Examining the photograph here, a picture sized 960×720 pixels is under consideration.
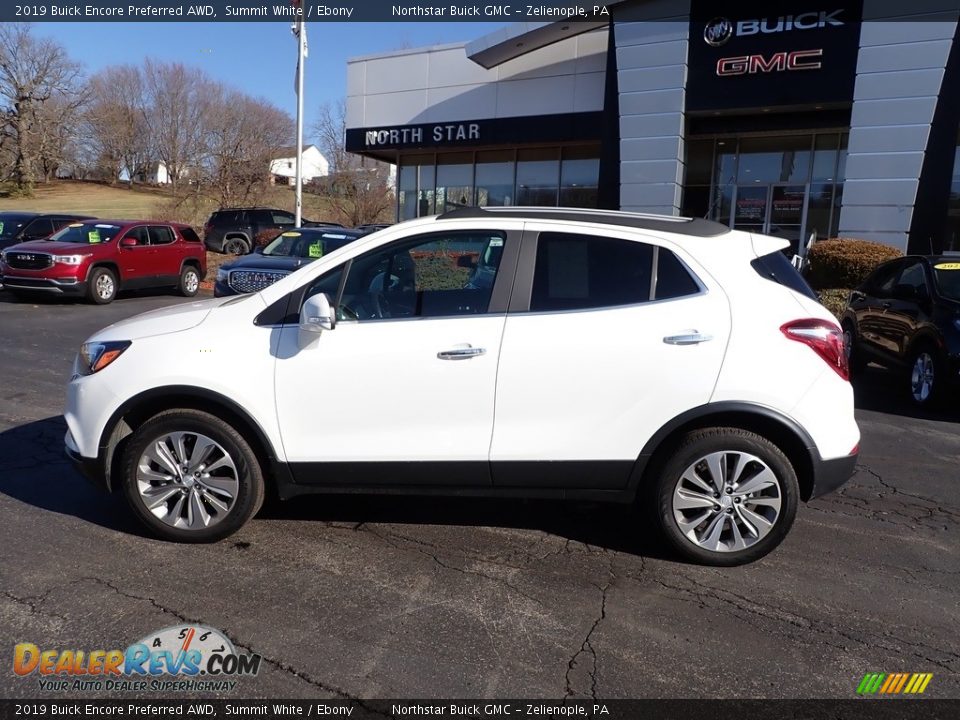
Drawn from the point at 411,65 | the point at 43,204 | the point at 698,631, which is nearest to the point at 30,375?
the point at 698,631

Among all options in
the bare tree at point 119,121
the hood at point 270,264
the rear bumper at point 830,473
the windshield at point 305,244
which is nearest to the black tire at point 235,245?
the windshield at point 305,244

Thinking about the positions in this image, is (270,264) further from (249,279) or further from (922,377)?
(922,377)

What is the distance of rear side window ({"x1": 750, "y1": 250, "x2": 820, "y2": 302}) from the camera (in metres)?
3.91

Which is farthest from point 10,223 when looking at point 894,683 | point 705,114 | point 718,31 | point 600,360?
point 894,683

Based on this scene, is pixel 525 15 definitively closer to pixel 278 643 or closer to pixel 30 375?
pixel 30 375

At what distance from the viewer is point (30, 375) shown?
831 centimetres

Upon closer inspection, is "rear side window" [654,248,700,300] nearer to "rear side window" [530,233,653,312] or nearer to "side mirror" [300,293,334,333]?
"rear side window" [530,233,653,312]

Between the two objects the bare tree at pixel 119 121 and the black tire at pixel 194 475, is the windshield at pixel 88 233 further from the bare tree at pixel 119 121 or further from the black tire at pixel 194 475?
the bare tree at pixel 119 121

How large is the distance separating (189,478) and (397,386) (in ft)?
4.11

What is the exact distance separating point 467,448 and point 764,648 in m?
1.65

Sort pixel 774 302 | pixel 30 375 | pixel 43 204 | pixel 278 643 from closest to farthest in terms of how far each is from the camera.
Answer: pixel 278 643 < pixel 774 302 < pixel 30 375 < pixel 43 204

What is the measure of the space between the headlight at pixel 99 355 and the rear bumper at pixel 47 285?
11.6m

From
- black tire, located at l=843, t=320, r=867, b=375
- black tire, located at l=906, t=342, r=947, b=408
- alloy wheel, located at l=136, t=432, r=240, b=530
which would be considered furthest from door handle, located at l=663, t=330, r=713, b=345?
black tire, located at l=843, t=320, r=867, b=375

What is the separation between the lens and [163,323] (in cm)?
406
